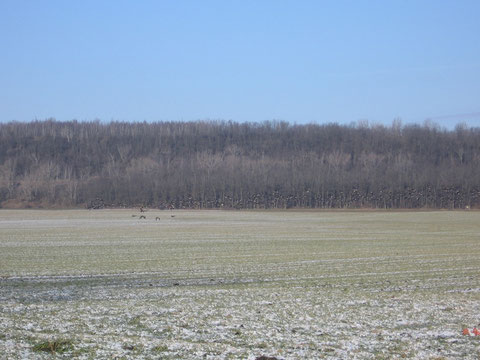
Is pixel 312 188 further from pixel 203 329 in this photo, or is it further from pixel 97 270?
Result: pixel 203 329

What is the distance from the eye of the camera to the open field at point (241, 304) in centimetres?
1243

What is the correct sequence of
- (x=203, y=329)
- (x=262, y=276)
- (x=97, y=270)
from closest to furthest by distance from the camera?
(x=203, y=329) < (x=262, y=276) < (x=97, y=270)

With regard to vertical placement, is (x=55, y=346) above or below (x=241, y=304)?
above

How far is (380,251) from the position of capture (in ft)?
123

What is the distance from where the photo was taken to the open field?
40.8 feet

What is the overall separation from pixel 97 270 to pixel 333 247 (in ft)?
60.2

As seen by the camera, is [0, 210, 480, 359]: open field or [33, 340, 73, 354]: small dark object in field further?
[0, 210, 480, 359]: open field

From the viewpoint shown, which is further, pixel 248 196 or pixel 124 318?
pixel 248 196

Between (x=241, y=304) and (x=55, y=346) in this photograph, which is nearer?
(x=55, y=346)

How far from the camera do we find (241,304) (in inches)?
699

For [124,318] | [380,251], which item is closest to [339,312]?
[124,318]

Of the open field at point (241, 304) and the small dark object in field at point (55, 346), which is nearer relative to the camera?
the small dark object in field at point (55, 346)

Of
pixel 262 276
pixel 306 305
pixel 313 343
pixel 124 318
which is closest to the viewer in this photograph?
pixel 313 343

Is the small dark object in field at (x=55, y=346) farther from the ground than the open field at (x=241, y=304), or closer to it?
farther from the ground
